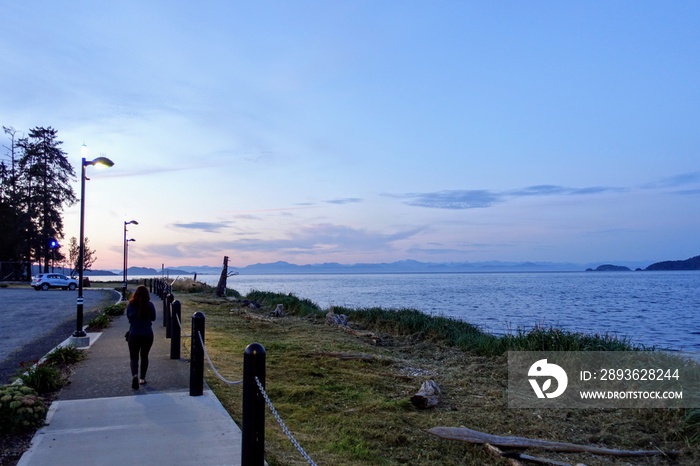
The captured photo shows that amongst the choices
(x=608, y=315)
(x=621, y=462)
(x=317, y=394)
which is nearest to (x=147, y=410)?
(x=317, y=394)

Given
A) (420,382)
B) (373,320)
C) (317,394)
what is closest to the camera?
(317,394)

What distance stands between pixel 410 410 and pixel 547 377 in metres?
3.32

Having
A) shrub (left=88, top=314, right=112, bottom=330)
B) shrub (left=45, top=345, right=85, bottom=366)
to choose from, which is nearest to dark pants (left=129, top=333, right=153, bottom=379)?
shrub (left=45, top=345, right=85, bottom=366)

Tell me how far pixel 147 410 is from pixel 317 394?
2.65 metres

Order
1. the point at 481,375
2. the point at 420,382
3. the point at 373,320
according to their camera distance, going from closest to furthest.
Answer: the point at 420,382 → the point at 481,375 → the point at 373,320

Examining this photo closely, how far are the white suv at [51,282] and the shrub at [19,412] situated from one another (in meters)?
42.7

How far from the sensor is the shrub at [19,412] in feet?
19.9

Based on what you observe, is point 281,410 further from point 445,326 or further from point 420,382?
point 445,326

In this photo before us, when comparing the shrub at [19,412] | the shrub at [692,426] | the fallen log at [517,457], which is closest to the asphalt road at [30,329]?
the shrub at [19,412]

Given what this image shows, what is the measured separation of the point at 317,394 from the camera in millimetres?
8617

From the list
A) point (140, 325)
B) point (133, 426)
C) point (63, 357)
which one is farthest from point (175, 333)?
point (133, 426)

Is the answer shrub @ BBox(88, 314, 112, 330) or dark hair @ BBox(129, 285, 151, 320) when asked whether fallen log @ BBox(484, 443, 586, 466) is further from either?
shrub @ BBox(88, 314, 112, 330)

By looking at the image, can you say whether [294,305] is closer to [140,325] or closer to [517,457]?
[140,325]

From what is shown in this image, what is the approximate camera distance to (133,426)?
630 cm
